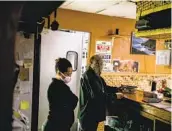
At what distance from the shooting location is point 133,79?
6.12 m

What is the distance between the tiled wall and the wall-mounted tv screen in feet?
1.92

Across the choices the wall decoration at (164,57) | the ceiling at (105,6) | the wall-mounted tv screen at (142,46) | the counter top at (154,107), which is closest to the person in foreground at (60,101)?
the counter top at (154,107)

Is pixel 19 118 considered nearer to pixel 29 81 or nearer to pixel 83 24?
pixel 29 81

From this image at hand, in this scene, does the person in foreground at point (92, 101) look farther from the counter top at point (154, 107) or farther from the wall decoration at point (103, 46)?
the wall decoration at point (103, 46)

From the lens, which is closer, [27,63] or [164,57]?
[27,63]

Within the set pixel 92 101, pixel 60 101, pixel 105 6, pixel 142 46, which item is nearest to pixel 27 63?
pixel 60 101

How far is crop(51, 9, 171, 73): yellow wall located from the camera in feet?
17.8

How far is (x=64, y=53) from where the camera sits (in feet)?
17.6

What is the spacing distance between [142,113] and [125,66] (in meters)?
2.82

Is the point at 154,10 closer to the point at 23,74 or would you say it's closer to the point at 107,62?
the point at 23,74

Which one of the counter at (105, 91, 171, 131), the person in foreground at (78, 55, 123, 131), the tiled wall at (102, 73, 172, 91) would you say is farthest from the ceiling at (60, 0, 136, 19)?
the counter at (105, 91, 171, 131)

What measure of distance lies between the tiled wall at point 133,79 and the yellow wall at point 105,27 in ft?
0.52

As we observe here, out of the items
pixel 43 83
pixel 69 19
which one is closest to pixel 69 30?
pixel 69 19

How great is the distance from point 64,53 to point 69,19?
734 mm
